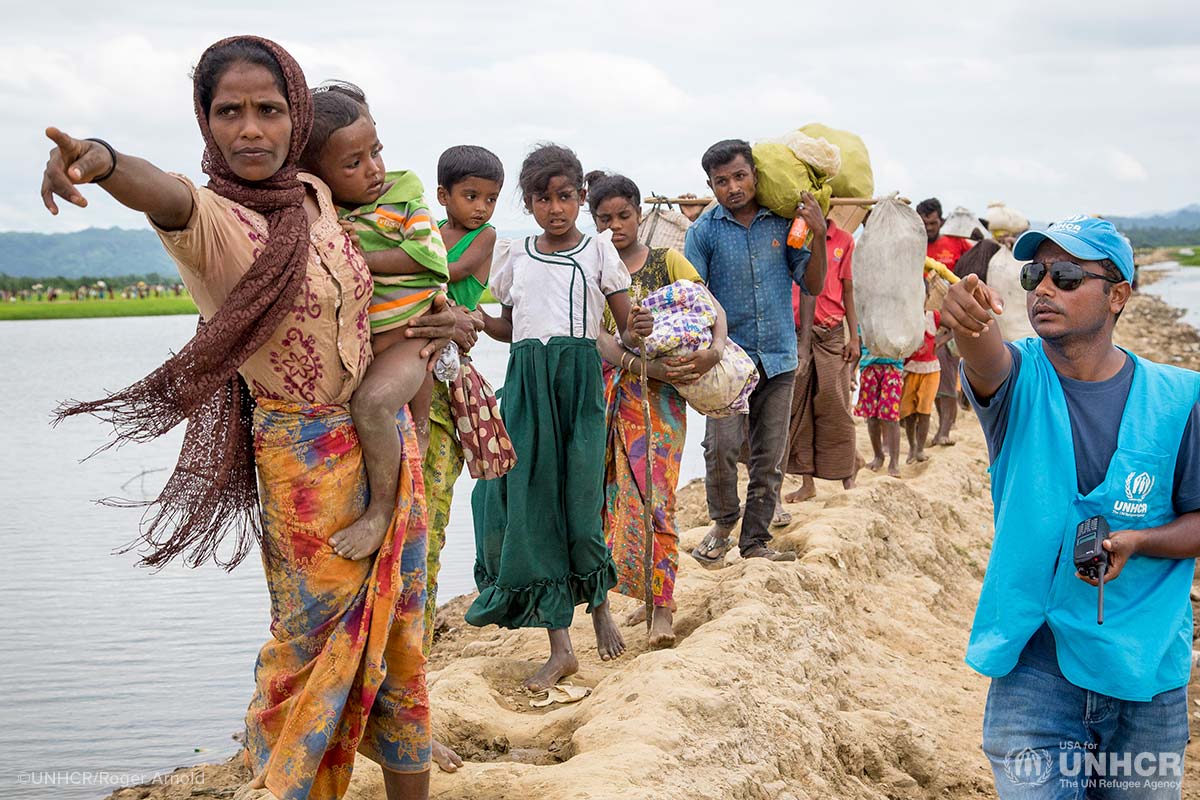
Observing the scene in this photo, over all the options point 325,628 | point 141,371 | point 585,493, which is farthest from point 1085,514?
point 141,371

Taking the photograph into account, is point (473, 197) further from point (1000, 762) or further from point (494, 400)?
point (1000, 762)

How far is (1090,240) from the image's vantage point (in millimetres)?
3072

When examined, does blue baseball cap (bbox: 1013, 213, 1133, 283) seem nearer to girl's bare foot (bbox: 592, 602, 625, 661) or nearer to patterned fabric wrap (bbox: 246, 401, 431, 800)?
patterned fabric wrap (bbox: 246, 401, 431, 800)

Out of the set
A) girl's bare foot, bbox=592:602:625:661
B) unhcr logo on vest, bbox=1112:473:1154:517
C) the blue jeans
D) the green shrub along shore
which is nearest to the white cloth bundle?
girl's bare foot, bbox=592:602:625:661

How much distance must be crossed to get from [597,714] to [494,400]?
1.15 meters

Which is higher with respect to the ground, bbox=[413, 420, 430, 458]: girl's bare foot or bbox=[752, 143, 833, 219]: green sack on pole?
bbox=[752, 143, 833, 219]: green sack on pole

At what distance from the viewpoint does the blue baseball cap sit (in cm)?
306

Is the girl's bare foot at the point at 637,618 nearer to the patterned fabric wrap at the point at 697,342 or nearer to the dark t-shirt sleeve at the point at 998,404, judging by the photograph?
the patterned fabric wrap at the point at 697,342

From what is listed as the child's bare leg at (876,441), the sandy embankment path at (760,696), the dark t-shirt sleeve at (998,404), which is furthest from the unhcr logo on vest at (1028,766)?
the child's bare leg at (876,441)

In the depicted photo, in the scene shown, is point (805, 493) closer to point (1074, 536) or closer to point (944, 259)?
point (944, 259)

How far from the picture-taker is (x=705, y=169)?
20.0 feet

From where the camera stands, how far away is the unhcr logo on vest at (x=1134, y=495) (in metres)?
2.96

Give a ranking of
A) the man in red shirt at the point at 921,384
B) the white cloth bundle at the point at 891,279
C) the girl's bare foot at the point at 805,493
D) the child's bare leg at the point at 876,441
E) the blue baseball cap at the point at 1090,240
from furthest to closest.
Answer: the child's bare leg at the point at 876,441, the man in red shirt at the point at 921,384, the girl's bare foot at the point at 805,493, the white cloth bundle at the point at 891,279, the blue baseball cap at the point at 1090,240

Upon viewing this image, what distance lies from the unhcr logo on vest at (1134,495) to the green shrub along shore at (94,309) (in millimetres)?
53692
